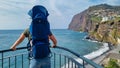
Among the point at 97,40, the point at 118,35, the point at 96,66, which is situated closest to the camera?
the point at 96,66

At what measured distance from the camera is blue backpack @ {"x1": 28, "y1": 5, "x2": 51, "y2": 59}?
153 inches

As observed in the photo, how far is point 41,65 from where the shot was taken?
421 centimetres

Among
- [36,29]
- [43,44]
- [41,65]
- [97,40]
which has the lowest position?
[97,40]

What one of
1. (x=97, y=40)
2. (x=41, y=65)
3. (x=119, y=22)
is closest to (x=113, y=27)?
(x=119, y=22)

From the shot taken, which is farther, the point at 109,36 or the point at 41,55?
the point at 109,36

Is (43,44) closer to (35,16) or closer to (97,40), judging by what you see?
(35,16)

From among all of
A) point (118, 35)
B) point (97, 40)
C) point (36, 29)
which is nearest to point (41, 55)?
point (36, 29)

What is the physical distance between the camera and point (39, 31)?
3900 mm

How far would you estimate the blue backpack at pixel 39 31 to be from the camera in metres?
3.90

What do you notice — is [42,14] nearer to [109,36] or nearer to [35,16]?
[35,16]

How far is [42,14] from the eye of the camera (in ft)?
13.0

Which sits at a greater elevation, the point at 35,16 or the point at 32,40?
the point at 35,16

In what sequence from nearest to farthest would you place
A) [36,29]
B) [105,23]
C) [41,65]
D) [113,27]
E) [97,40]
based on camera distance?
[36,29] → [41,65] → [113,27] → [105,23] → [97,40]

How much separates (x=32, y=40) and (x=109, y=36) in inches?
3636
